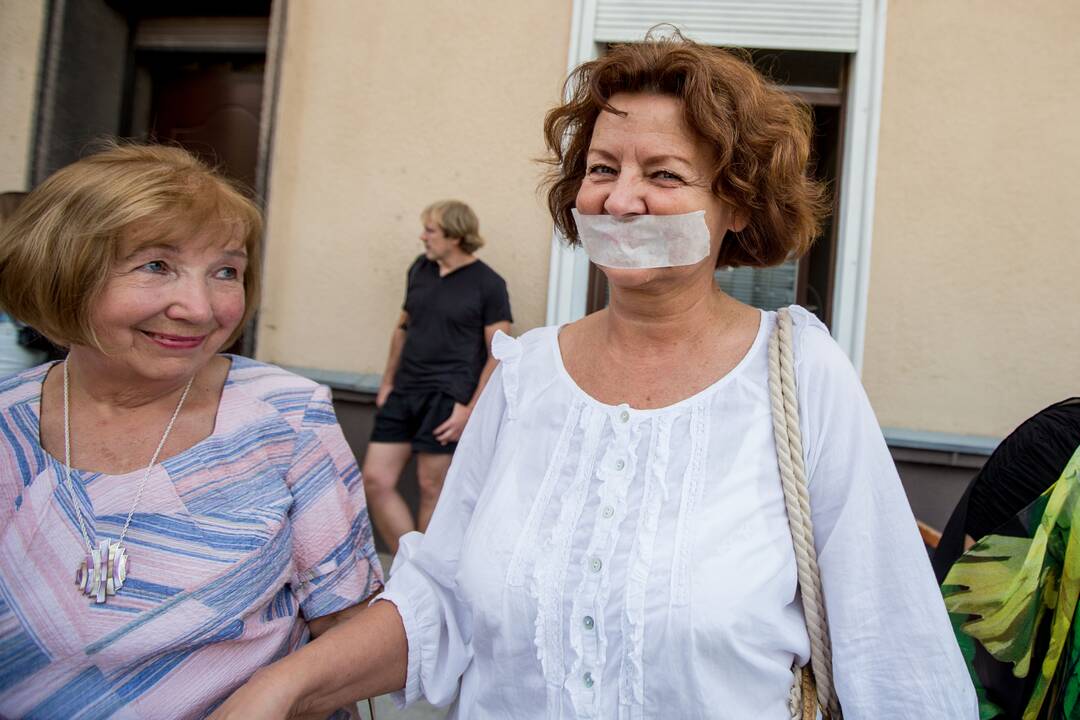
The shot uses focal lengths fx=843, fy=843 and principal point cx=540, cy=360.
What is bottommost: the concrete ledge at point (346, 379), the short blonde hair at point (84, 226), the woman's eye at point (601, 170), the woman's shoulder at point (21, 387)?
the woman's shoulder at point (21, 387)

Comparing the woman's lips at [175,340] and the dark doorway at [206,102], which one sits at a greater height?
the dark doorway at [206,102]

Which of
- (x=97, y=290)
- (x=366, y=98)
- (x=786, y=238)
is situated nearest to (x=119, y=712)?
(x=97, y=290)

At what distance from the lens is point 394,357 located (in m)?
4.18

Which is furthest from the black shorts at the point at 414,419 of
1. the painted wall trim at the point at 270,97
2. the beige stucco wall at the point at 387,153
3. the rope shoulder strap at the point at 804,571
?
the rope shoulder strap at the point at 804,571

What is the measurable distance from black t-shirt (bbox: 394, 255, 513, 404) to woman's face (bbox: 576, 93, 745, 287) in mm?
2659

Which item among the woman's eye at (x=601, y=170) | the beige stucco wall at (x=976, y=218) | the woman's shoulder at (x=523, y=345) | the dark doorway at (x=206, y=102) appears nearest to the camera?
the woman's eye at (x=601, y=170)

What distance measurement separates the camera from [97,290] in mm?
1331

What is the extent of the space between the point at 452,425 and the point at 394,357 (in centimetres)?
52

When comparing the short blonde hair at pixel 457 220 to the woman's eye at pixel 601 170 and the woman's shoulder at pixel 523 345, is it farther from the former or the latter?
the woman's eye at pixel 601 170

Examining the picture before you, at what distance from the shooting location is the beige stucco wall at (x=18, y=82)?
14.6 ft

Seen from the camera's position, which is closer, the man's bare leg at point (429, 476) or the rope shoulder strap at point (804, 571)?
the rope shoulder strap at point (804, 571)

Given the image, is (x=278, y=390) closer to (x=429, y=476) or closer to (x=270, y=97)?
(x=429, y=476)

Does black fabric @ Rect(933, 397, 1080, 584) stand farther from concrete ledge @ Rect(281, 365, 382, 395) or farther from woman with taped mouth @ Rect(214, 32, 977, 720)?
concrete ledge @ Rect(281, 365, 382, 395)

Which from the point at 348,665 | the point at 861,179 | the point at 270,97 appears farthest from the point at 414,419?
the point at 348,665
